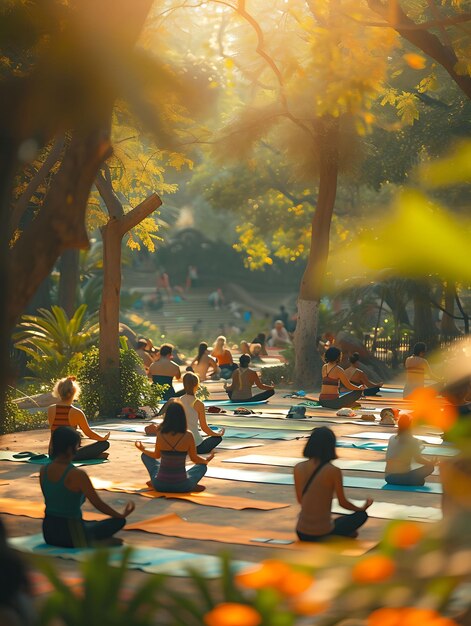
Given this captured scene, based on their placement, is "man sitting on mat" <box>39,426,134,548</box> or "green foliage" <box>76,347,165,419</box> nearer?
"man sitting on mat" <box>39,426,134,548</box>

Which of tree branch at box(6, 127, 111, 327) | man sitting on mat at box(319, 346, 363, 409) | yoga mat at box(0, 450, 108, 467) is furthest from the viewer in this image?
man sitting on mat at box(319, 346, 363, 409)

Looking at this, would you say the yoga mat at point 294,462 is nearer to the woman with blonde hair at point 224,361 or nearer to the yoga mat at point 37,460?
the yoga mat at point 37,460

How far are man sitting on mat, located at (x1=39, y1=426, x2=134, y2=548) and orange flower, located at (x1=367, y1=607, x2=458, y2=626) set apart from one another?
471 centimetres

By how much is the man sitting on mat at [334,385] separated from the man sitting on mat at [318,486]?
38.9ft

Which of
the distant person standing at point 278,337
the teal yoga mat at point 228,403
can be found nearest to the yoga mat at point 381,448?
the teal yoga mat at point 228,403

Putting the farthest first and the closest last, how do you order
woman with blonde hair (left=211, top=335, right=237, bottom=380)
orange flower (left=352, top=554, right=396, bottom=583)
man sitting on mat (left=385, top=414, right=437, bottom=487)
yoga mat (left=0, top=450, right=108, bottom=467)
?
woman with blonde hair (left=211, top=335, right=237, bottom=380) → yoga mat (left=0, top=450, right=108, bottom=467) → man sitting on mat (left=385, top=414, right=437, bottom=487) → orange flower (left=352, top=554, right=396, bottom=583)

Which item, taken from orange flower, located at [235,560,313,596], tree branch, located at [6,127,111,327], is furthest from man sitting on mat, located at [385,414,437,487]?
orange flower, located at [235,560,313,596]

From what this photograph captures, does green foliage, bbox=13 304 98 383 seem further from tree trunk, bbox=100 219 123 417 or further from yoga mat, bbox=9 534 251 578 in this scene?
yoga mat, bbox=9 534 251 578

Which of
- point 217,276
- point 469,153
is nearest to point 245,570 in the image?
point 469,153

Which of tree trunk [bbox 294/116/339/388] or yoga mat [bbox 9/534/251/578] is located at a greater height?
tree trunk [bbox 294/116/339/388]

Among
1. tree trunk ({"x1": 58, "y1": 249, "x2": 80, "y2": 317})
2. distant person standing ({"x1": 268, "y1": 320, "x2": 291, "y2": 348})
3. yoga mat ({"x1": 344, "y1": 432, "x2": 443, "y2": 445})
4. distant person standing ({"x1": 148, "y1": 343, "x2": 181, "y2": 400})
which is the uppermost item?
tree trunk ({"x1": 58, "y1": 249, "x2": 80, "y2": 317})

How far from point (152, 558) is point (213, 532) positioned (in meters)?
1.26

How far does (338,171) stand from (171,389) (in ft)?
32.7

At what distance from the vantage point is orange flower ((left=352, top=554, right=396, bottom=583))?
3611 millimetres
